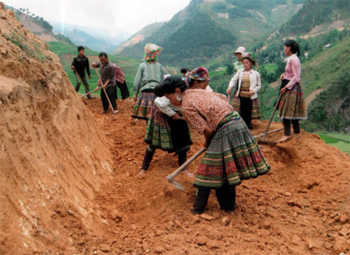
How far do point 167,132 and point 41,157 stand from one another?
1.45 metres

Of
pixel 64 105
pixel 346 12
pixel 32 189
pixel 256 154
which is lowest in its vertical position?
pixel 32 189

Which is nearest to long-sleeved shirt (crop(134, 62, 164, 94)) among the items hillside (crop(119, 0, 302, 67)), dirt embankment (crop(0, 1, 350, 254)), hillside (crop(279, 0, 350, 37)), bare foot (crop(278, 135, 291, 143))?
dirt embankment (crop(0, 1, 350, 254))

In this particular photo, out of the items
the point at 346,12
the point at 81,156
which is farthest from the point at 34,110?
the point at 346,12

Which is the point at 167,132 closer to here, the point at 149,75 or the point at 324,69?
the point at 149,75

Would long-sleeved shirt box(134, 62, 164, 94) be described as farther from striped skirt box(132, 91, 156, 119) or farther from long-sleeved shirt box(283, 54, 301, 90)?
long-sleeved shirt box(283, 54, 301, 90)

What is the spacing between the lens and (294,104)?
16.2ft

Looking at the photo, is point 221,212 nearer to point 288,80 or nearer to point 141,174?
point 141,174

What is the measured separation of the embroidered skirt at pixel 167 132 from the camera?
145 inches

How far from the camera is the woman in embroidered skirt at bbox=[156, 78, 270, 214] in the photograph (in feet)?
8.77

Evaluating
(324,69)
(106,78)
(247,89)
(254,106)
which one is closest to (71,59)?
(106,78)

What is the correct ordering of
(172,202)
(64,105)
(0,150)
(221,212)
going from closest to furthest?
(0,150)
(221,212)
(172,202)
(64,105)

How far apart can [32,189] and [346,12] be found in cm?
4781

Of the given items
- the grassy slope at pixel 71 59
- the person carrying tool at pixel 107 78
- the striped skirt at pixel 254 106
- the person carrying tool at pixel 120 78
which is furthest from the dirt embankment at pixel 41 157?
the grassy slope at pixel 71 59

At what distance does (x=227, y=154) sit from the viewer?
2.69 meters
